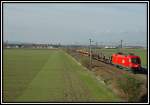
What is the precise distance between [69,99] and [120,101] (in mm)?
4049

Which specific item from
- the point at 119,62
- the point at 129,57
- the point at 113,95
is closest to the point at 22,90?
the point at 113,95

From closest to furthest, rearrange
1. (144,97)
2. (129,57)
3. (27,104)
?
1. (27,104)
2. (144,97)
3. (129,57)

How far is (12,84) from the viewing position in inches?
1289

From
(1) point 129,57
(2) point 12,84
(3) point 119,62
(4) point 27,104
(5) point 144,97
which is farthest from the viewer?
(3) point 119,62

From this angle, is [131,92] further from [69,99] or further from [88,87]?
[88,87]

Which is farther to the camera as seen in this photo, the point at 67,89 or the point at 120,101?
the point at 67,89

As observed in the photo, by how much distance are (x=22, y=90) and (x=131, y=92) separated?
11.1 metres

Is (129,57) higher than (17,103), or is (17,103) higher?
(129,57)

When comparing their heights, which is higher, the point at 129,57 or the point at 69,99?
the point at 129,57

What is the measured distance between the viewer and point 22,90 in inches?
1141

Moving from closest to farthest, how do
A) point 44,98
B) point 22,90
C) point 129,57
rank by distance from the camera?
point 44,98 < point 22,90 < point 129,57

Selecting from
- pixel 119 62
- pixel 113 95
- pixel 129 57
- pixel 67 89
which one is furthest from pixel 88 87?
pixel 119 62

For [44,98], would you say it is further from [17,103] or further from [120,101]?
[120,101]

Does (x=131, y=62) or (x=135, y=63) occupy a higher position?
(x=131, y=62)
